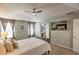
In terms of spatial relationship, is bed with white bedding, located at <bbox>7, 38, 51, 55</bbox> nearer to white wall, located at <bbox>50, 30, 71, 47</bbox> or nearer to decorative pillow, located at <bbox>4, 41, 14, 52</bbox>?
decorative pillow, located at <bbox>4, 41, 14, 52</bbox>

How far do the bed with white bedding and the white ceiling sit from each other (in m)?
0.49

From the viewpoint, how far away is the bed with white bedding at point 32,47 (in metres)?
1.62

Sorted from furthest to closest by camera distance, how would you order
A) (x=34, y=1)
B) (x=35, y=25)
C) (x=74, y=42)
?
(x=35, y=25), (x=74, y=42), (x=34, y=1)

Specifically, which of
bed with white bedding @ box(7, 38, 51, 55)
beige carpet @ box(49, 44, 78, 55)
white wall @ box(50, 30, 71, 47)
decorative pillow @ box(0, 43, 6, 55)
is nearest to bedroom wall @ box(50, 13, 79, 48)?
white wall @ box(50, 30, 71, 47)

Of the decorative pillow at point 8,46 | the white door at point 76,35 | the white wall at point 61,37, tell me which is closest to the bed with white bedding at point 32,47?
the decorative pillow at point 8,46

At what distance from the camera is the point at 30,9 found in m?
1.67

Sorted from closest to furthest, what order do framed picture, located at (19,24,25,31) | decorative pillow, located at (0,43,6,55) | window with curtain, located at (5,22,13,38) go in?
decorative pillow, located at (0,43,6,55) < window with curtain, located at (5,22,13,38) < framed picture, located at (19,24,25,31)

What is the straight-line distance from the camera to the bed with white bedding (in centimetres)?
162

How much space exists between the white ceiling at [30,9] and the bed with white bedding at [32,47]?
49 centimetres

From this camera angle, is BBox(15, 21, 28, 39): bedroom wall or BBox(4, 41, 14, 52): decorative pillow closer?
BBox(4, 41, 14, 52): decorative pillow
